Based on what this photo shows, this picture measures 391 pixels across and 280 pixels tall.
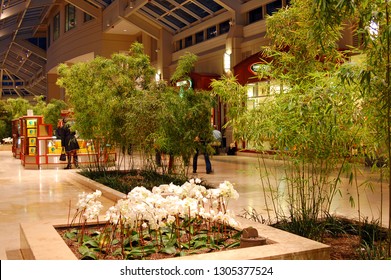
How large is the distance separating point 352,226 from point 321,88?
172 cm

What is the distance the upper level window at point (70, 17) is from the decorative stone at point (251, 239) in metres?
27.2

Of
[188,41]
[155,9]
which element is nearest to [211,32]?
[188,41]

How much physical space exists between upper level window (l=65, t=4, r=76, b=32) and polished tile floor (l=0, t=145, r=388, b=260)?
1861 centimetres

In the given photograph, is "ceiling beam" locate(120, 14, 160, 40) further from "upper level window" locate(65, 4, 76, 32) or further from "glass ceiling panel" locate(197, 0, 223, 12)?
"upper level window" locate(65, 4, 76, 32)

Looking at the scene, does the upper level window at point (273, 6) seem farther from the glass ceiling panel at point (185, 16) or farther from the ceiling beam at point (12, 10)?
the ceiling beam at point (12, 10)

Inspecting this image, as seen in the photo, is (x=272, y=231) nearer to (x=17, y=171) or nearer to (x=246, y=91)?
(x=246, y=91)

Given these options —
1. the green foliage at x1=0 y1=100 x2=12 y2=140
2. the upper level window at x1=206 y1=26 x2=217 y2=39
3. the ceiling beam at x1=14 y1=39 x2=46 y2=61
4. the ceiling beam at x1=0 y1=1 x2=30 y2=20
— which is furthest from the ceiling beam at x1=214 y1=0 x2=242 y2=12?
the ceiling beam at x1=14 y1=39 x2=46 y2=61

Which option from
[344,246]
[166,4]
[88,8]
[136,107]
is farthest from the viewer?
[88,8]

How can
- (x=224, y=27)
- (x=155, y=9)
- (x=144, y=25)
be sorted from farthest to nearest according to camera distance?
(x=144, y=25), (x=155, y=9), (x=224, y=27)

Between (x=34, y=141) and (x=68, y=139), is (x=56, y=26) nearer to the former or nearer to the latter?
(x=34, y=141)

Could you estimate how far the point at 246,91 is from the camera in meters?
4.85

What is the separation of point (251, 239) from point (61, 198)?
508cm

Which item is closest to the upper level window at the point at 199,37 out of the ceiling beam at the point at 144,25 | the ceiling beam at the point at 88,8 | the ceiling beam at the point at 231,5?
the ceiling beam at the point at 144,25

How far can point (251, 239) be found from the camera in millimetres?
3490
